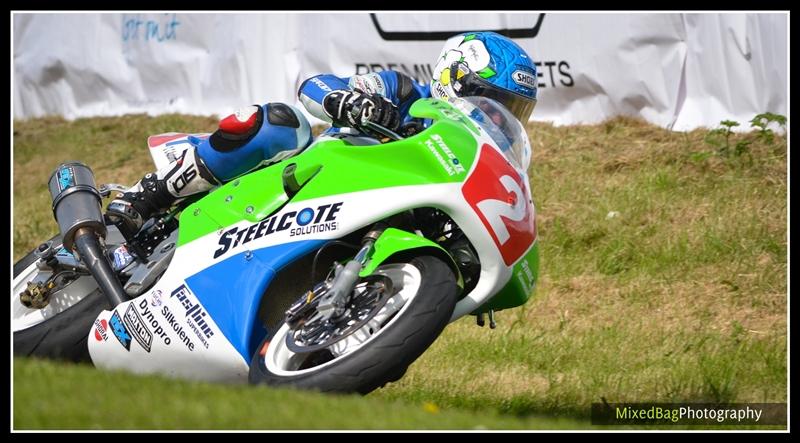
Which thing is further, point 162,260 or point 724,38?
point 724,38

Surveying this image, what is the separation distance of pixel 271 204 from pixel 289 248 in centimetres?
24

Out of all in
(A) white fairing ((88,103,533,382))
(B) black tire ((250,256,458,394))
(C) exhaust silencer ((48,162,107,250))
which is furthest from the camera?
(C) exhaust silencer ((48,162,107,250))

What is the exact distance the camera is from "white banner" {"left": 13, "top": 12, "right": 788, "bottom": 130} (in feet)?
31.8

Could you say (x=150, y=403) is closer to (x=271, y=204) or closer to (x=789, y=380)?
(x=271, y=204)

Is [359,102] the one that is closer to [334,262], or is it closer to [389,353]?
[334,262]

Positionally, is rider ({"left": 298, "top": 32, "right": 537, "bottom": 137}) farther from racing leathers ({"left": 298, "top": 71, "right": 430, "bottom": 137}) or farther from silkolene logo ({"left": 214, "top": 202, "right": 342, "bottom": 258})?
silkolene logo ({"left": 214, "top": 202, "right": 342, "bottom": 258})

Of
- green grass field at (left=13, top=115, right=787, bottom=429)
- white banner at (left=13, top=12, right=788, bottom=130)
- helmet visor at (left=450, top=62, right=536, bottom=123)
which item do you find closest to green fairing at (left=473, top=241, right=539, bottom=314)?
green grass field at (left=13, top=115, right=787, bottom=429)

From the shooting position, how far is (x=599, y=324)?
26.0 ft

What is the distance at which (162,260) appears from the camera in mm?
5422

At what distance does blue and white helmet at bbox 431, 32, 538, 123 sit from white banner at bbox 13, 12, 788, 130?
13.6 feet

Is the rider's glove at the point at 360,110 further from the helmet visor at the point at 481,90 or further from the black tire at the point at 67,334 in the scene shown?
the black tire at the point at 67,334

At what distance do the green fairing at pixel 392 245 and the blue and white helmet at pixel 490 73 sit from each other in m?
1.02

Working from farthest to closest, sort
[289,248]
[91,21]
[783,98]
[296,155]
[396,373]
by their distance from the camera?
[91,21]
[783,98]
[296,155]
[289,248]
[396,373]
